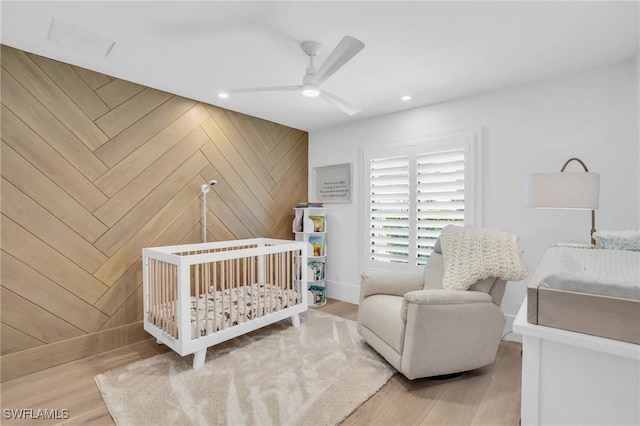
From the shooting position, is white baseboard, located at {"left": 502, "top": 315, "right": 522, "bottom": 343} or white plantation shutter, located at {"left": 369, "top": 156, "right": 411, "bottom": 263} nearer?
white baseboard, located at {"left": 502, "top": 315, "right": 522, "bottom": 343}

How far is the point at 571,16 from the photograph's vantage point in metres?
1.78

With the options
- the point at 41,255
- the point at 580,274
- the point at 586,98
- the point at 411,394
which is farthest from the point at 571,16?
the point at 41,255

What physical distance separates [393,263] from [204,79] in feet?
8.62

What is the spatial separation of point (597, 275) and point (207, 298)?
2.29 m

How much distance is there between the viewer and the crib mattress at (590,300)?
69cm

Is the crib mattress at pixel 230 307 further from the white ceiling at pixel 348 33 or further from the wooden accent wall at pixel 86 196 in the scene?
the white ceiling at pixel 348 33

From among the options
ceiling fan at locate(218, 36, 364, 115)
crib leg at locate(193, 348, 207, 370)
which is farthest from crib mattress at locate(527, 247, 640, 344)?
crib leg at locate(193, 348, 207, 370)

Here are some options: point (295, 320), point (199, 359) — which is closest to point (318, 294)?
point (295, 320)

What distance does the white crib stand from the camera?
2213mm

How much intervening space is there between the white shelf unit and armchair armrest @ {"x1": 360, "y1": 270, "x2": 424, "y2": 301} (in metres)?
1.25

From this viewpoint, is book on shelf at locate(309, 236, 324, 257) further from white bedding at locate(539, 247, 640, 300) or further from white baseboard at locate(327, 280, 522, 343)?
white bedding at locate(539, 247, 640, 300)

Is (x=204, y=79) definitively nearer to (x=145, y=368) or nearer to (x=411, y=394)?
(x=145, y=368)

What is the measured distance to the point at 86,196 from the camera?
2436 millimetres

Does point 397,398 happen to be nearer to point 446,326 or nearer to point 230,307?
point 446,326
